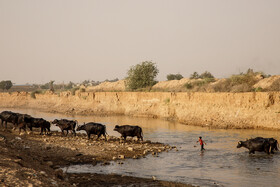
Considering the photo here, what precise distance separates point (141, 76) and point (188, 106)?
60.1ft

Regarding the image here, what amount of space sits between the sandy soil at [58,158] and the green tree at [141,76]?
32351 mm

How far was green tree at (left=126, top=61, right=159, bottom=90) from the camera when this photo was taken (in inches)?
2100

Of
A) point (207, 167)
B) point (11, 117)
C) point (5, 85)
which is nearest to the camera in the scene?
point (207, 167)

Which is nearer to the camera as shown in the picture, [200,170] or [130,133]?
[200,170]

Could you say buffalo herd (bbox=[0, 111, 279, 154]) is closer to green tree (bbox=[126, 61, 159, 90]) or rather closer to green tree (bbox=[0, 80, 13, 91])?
green tree (bbox=[126, 61, 159, 90])

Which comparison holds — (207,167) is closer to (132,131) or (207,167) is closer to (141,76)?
(132,131)

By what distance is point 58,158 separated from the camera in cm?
1519

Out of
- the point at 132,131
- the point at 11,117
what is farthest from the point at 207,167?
the point at 11,117

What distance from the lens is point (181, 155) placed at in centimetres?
1762

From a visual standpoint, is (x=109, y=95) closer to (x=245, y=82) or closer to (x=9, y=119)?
(x=245, y=82)

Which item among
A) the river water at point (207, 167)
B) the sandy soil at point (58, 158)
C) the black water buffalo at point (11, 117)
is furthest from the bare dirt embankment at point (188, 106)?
the black water buffalo at point (11, 117)

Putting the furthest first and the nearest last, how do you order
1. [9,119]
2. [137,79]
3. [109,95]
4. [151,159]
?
[137,79], [109,95], [9,119], [151,159]

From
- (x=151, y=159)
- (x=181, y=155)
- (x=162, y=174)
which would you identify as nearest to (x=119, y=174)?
(x=162, y=174)

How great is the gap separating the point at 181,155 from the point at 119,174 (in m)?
5.36
